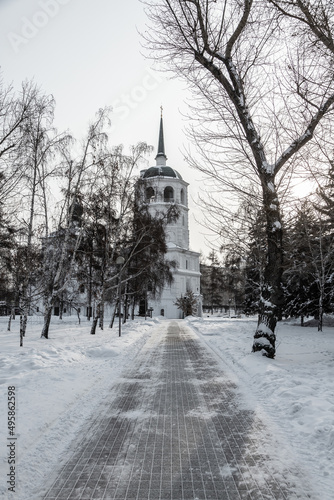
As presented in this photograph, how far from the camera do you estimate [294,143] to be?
31.9 feet

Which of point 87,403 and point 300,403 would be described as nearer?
point 300,403

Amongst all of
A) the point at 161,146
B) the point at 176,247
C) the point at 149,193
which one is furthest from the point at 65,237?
the point at 161,146

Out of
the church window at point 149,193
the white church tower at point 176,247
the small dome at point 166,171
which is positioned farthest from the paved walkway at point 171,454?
the small dome at point 166,171

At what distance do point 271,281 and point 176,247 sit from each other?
173 ft

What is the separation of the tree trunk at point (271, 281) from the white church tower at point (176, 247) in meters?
47.4

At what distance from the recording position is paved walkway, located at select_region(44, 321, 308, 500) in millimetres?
3246

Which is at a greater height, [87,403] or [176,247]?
[176,247]

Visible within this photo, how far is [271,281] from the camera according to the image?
35.2ft

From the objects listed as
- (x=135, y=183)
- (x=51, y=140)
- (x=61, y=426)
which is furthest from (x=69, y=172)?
(x=61, y=426)

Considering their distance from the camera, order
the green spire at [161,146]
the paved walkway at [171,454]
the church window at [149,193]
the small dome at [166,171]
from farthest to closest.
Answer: the green spire at [161,146]
the small dome at [166,171]
the church window at [149,193]
the paved walkway at [171,454]

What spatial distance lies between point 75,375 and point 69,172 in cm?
1165

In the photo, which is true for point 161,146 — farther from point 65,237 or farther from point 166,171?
point 65,237

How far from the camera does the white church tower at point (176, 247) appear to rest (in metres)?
60.0

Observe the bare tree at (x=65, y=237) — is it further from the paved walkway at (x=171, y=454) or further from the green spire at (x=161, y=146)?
the green spire at (x=161, y=146)
